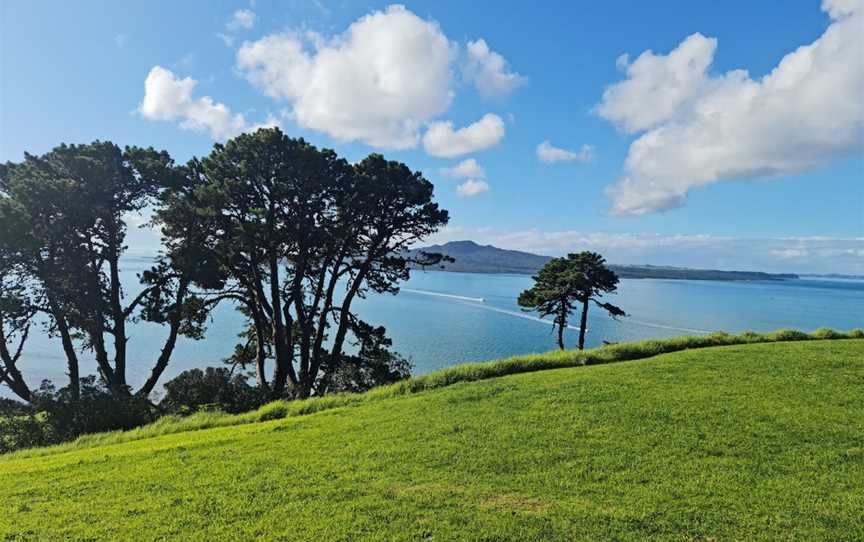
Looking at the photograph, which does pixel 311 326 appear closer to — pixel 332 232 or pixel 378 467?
pixel 332 232

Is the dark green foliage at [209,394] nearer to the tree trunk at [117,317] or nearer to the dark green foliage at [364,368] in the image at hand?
the tree trunk at [117,317]

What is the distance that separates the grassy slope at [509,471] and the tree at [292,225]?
8.97 m

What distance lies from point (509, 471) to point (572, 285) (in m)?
22.5

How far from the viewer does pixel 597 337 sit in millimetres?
47031

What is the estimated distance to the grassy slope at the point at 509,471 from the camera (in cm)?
464

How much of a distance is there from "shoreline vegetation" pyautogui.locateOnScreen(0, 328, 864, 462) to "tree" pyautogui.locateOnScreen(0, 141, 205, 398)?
5139 millimetres

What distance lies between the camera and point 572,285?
27.2 m

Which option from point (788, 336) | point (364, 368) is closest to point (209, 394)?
point (364, 368)

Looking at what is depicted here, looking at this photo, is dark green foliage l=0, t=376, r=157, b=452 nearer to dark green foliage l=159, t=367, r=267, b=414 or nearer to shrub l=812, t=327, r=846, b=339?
dark green foliage l=159, t=367, r=267, b=414

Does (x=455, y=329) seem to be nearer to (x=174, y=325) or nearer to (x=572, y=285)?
(x=572, y=285)

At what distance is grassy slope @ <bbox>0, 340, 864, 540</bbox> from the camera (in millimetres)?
4645

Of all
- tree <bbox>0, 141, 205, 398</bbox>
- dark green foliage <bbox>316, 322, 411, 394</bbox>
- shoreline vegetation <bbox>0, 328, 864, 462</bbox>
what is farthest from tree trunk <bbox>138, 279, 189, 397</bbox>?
shoreline vegetation <bbox>0, 328, 864, 462</bbox>

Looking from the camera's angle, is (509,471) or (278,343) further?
(278,343)

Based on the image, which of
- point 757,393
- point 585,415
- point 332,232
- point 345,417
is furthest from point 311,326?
point 757,393
